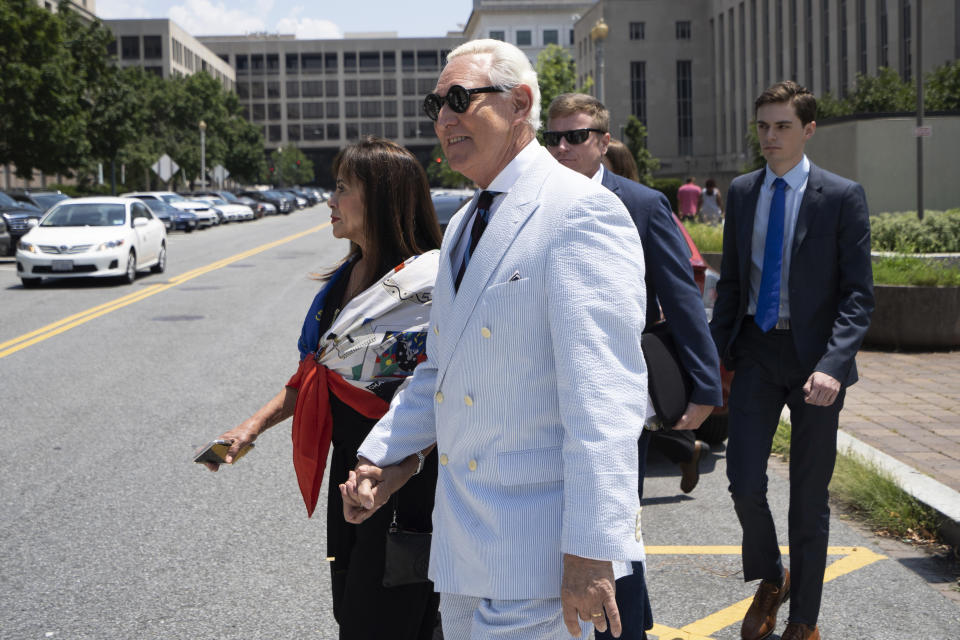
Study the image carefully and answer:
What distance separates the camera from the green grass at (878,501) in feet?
17.5

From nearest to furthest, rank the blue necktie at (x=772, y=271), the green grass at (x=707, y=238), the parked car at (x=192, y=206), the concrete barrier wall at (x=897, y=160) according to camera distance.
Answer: the blue necktie at (x=772, y=271)
the green grass at (x=707, y=238)
the concrete barrier wall at (x=897, y=160)
the parked car at (x=192, y=206)

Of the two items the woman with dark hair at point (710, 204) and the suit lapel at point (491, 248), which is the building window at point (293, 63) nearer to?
the woman with dark hair at point (710, 204)

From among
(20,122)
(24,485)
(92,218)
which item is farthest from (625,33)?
(24,485)

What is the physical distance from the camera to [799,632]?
3.84 metres

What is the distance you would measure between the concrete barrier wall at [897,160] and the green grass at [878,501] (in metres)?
16.5

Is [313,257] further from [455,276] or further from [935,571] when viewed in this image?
[455,276]

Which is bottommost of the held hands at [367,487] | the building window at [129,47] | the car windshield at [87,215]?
the held hands at [367,487]

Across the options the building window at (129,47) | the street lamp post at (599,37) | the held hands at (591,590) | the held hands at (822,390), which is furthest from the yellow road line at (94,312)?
the building window at (129,47)

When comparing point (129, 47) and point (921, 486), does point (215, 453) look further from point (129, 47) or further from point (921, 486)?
point (129, 47)

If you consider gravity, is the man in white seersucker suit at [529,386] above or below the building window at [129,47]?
below

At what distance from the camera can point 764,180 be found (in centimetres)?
411

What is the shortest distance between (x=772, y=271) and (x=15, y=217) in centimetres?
2675

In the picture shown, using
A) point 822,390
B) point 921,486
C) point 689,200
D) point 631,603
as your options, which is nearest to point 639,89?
point 689,200

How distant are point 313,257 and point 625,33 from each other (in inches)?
2462
